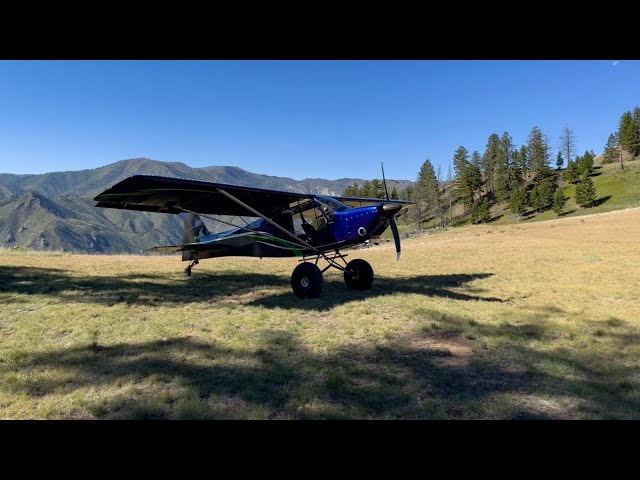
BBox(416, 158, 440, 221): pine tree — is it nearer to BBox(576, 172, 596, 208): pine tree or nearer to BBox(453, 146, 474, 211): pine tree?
BBox(453, 146, 474, 211): pine tree

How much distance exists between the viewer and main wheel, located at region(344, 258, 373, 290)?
11211 millimetres

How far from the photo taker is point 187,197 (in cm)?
1066

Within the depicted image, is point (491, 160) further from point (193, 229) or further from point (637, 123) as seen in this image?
point (193, 229)

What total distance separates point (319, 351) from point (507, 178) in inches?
3652

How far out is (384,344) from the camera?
Result: 6.04 metres

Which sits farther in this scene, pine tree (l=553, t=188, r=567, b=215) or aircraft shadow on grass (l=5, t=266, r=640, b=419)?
pine tree (l=553, t=188, r=567, b=215)

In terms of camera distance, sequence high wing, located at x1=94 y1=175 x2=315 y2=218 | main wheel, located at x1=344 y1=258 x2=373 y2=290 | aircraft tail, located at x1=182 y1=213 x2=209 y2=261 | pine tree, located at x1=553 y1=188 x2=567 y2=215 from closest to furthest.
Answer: high wing, located at x1=94 y1=175 x2=315 y2=218, main wheel, located at x1=344 y1=258 x2=373 y2=290, aircraft tail, located at x1=182 y1=213 x2=209 y2=261, pine tree, located at x1=553 y1=188 x2=567 y2=215

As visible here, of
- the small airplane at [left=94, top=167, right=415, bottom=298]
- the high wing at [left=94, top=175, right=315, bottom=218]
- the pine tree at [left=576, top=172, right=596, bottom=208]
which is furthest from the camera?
the pine tree at [left=576, top=172, right=596, bottom=208]

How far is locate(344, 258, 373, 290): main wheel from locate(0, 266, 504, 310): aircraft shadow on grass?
0.93 ft

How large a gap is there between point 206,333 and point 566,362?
6125mm

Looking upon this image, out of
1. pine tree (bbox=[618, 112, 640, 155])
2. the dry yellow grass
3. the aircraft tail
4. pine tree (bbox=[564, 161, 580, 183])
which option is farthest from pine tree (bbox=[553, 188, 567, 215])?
the aircraft tail

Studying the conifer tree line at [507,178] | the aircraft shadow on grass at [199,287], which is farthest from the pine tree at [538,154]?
the aircraft shadow on grass at [199,287]
